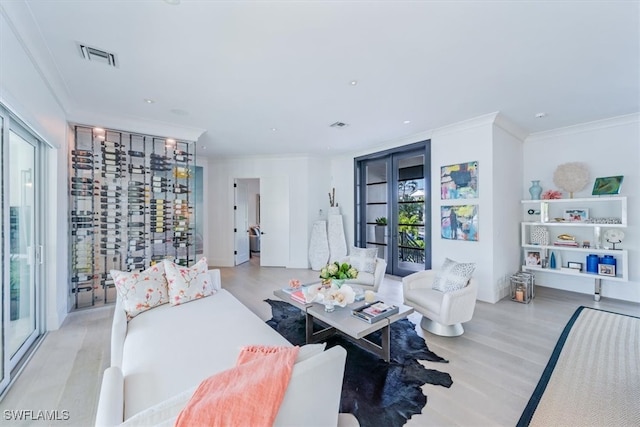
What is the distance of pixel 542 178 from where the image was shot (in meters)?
4.78

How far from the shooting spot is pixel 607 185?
4074 millimetres

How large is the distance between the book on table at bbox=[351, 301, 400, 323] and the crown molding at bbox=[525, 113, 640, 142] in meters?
4.46

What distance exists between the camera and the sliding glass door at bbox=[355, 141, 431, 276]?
16.9 ft

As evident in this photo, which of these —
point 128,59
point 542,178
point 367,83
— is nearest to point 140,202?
point 128,59

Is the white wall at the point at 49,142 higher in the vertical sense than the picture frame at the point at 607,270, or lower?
higher

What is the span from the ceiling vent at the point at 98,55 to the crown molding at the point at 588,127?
6.25 metres

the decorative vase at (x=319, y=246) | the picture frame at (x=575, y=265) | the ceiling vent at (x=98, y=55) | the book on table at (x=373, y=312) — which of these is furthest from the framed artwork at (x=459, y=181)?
the ceiling vent at (x=98, y=55)

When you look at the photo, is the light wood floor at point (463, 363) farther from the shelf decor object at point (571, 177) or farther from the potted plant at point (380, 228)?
the potted plant at point (380, 228)

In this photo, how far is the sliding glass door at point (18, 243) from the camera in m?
2.21

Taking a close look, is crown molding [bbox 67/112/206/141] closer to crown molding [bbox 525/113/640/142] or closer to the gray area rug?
the gray area rug

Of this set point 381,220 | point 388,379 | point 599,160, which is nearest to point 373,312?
point 388,379

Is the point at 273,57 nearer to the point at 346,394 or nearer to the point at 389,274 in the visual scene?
the point at 346,394

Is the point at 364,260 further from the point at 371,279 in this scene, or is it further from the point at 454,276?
the point at 454,276

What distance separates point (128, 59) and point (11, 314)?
8.53ft
